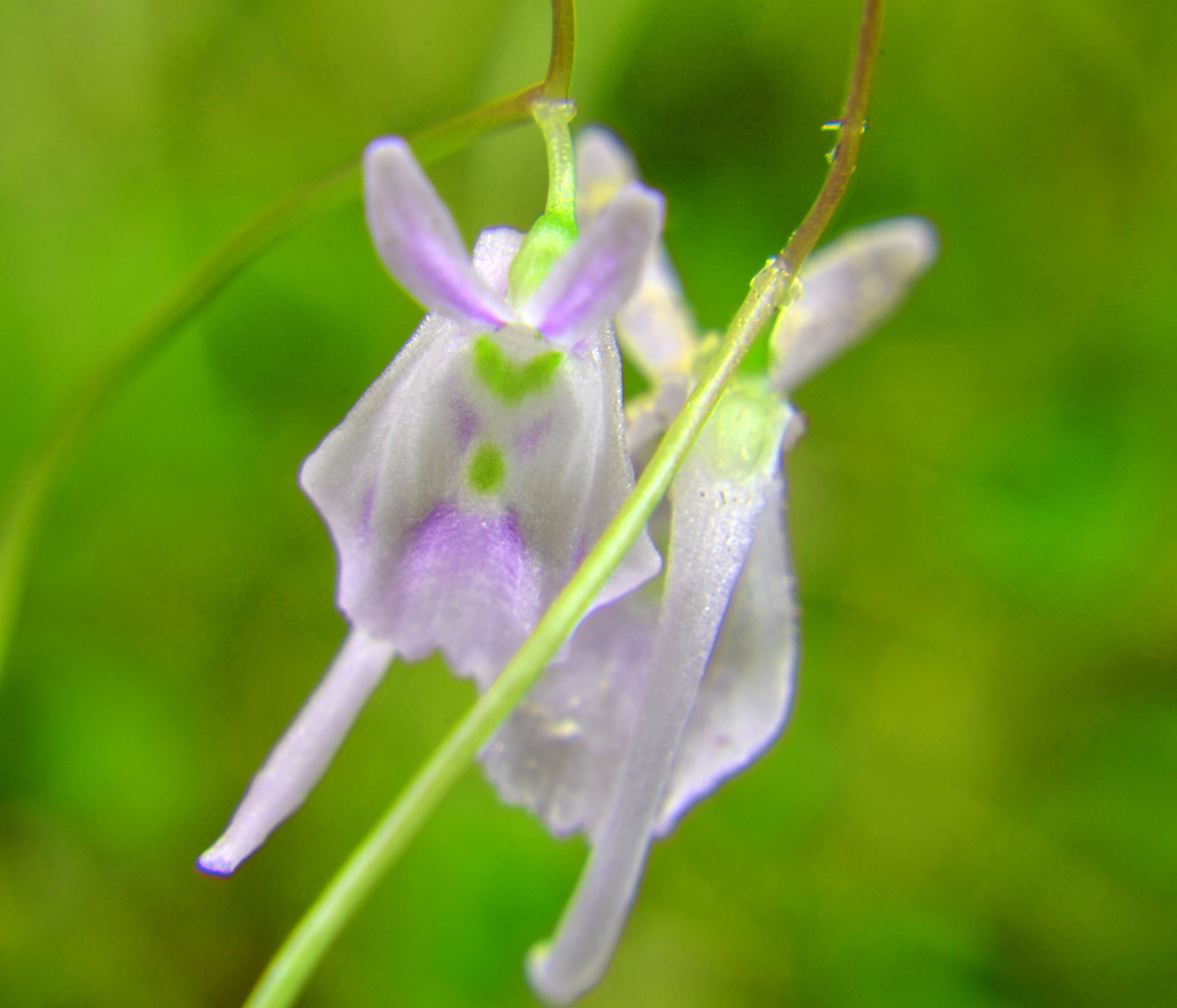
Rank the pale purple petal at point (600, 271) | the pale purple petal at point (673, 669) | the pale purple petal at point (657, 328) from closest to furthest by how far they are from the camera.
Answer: the pale purple petal at point (600, 271), the pale purple petal at point (673, 669), the pale purple petal at point (657, 328)

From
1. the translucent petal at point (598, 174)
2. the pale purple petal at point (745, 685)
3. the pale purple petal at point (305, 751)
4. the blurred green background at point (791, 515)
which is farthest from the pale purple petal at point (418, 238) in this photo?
the blurred green background at point (791, 515)

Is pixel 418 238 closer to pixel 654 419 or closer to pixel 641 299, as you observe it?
pixel 654 419

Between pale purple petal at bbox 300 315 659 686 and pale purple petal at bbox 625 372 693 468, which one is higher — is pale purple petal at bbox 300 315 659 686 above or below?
above

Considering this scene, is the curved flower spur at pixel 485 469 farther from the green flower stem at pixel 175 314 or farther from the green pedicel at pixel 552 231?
the green flower stem at pixel 175 314

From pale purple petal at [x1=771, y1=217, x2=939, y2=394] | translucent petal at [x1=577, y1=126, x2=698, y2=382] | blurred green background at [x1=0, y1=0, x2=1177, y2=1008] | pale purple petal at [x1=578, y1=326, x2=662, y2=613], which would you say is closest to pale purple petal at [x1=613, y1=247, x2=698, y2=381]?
translucent petal at [x1=577, y1=126, x2=698, y2=382]

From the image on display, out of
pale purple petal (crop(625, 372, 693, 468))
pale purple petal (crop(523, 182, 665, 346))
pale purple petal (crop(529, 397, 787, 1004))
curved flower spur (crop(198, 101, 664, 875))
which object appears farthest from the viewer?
pale purple petal (crop(625, 372, 693, 468))

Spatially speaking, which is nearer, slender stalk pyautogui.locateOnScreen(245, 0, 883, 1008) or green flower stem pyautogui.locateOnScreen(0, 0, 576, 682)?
slender stalk pyautogui.locateOnScreen(245, 0, 883, 1008)

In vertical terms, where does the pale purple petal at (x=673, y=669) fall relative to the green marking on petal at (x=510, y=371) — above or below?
below

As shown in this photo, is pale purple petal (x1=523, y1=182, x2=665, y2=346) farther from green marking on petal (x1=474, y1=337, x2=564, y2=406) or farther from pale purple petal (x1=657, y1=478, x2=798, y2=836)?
pale purple petal (x1=657, y1=478, x2=798, y2=836)

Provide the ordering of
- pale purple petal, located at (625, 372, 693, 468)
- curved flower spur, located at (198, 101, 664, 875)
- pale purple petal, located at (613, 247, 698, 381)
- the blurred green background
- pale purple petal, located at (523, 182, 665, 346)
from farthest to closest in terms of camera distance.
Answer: the blurred green background → pale purple petal, located at (613, 247, 698, 381) → pale purple petal, located at (625, 372, 693, 468) → curved flower spur, located at (198, 101, 664, 875) → pale purple petal, located at (523, 182, 665, 346)
